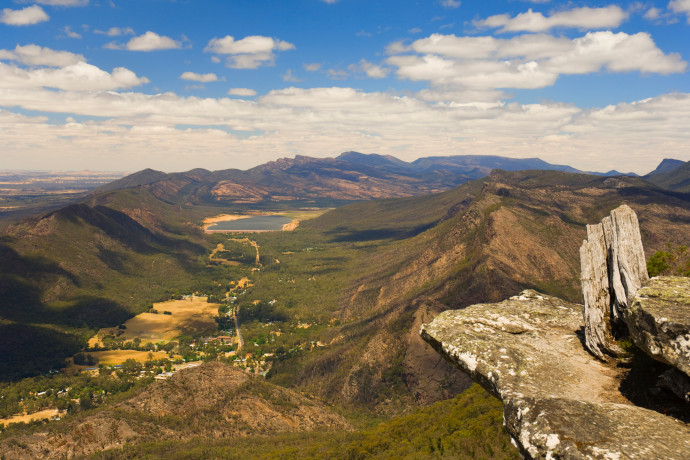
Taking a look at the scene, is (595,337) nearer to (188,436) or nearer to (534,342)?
(534,342)

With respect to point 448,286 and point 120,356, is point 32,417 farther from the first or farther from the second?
point 448,286

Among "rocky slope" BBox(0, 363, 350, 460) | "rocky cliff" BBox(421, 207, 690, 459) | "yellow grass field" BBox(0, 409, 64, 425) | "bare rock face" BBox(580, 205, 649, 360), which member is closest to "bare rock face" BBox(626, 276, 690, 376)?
"rocky cliff" BBox(421, 207, 690, 459)

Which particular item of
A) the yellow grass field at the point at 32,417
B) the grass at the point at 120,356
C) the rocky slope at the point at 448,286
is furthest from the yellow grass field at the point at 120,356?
the rocky slope at the point at 448,286

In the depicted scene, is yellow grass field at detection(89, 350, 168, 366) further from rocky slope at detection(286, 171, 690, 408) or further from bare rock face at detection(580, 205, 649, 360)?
bare rock face at detection(580, 205, 649, 360)

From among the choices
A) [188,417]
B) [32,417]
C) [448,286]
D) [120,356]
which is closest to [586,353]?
[188,417]

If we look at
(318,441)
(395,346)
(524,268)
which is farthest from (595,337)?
(524,268)
